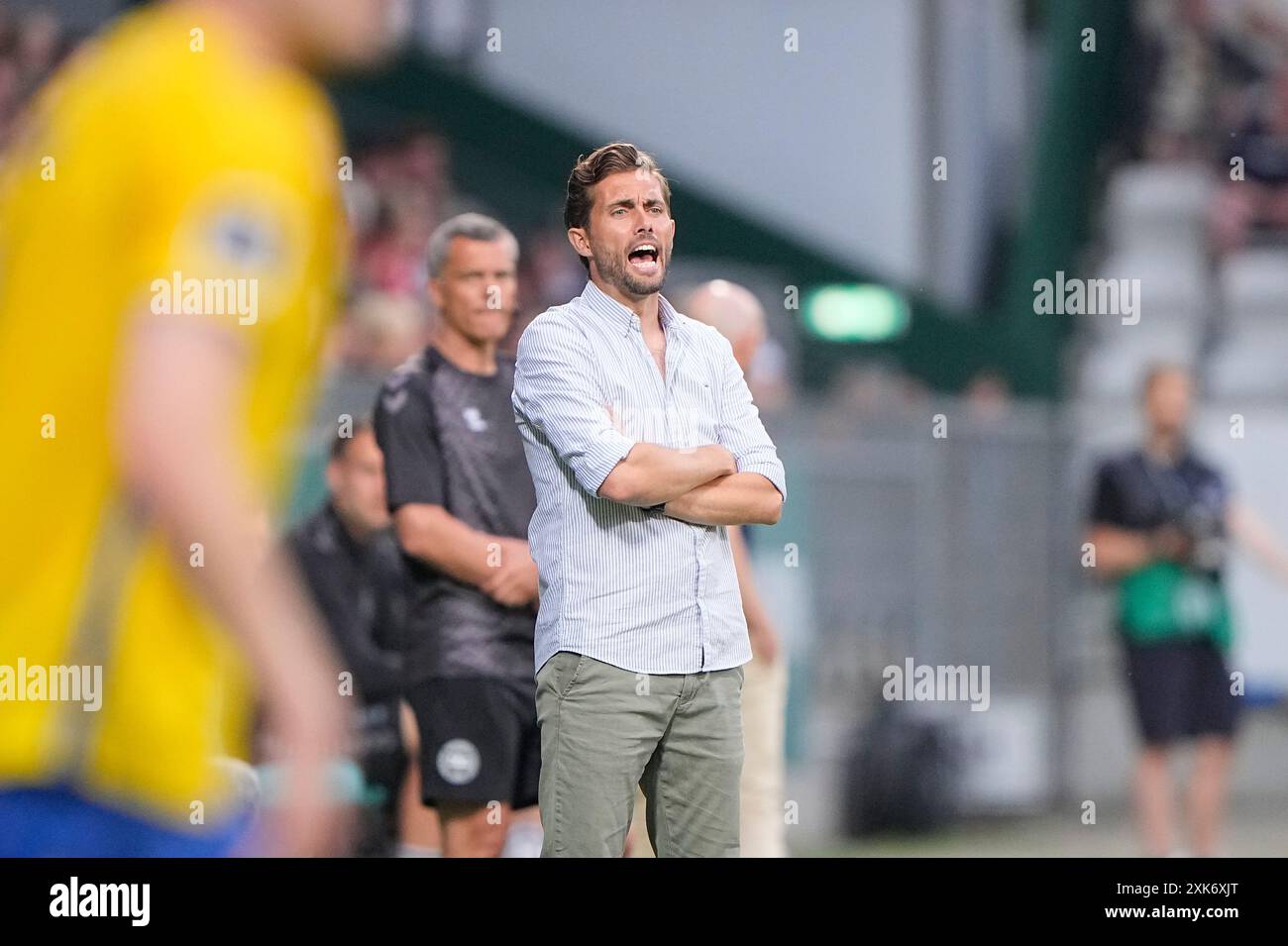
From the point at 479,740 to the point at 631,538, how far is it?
3.09ft

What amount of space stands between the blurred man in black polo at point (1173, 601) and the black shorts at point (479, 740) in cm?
305

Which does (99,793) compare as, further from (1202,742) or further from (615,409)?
(1202,742)

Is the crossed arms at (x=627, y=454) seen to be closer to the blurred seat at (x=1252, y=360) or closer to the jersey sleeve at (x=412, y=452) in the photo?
the jersey sleeve at (x=412, y=452)

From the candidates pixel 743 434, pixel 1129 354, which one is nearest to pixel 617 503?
pixel 743 434

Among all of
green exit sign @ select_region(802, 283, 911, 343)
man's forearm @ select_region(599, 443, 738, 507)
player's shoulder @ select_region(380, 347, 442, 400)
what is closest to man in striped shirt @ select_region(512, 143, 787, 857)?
man's forearm @ select_region(599, 443, 738, 507)

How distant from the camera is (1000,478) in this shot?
828 centimetres

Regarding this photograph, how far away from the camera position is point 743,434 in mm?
3818

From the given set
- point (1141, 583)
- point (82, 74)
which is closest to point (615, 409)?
point (82, 74)

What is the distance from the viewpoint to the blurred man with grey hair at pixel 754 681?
4.95m

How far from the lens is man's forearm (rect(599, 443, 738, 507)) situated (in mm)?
3549

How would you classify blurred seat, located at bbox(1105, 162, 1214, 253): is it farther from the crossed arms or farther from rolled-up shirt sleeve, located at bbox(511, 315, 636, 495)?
rolled-up shirt sleeve, located at bbox(511, 315, 636, 495)

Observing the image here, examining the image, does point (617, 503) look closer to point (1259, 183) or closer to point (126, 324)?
point (126, 324)

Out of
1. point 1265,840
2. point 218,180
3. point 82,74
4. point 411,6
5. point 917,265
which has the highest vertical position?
point 411,6
